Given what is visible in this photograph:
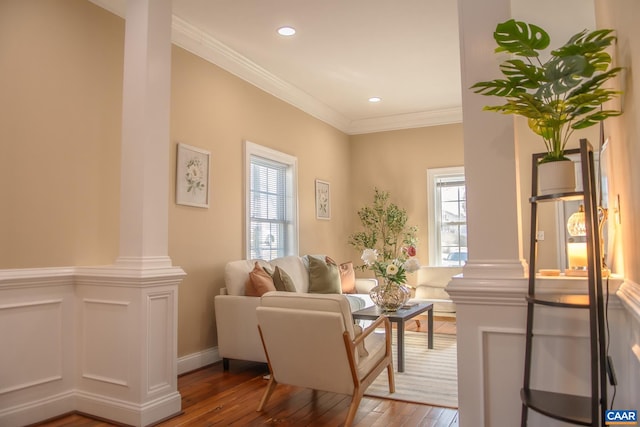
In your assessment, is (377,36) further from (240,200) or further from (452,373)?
(452,373)

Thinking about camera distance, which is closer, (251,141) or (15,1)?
(15,1)

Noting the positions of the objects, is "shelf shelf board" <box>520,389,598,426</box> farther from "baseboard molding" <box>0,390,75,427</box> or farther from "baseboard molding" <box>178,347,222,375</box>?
"baseboard molding" <box>178,347,222,375</box>

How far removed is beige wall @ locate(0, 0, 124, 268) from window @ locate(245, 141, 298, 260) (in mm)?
1704

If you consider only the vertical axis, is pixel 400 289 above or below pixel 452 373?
above

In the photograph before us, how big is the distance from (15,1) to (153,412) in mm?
2797

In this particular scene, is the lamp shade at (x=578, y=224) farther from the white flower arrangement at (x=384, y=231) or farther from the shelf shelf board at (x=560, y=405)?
the white flower arrangement at (x=384, y=231)

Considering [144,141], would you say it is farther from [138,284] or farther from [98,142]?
[138,284]

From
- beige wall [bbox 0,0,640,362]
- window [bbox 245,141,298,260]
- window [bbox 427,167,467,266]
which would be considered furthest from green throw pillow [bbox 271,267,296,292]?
window [bbox 427,167,467,266]

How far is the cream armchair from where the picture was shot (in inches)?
105

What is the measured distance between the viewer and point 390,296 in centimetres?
442

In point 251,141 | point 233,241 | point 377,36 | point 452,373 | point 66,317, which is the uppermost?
point 377,36

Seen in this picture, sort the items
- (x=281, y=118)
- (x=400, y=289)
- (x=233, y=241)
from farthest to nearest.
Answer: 1. (x=281, y=118)
2. (x=233, y=241)
3. (x=400, y=289)

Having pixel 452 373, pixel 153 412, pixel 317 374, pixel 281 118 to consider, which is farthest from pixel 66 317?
pixel 281 118

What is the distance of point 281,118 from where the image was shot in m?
5.81
